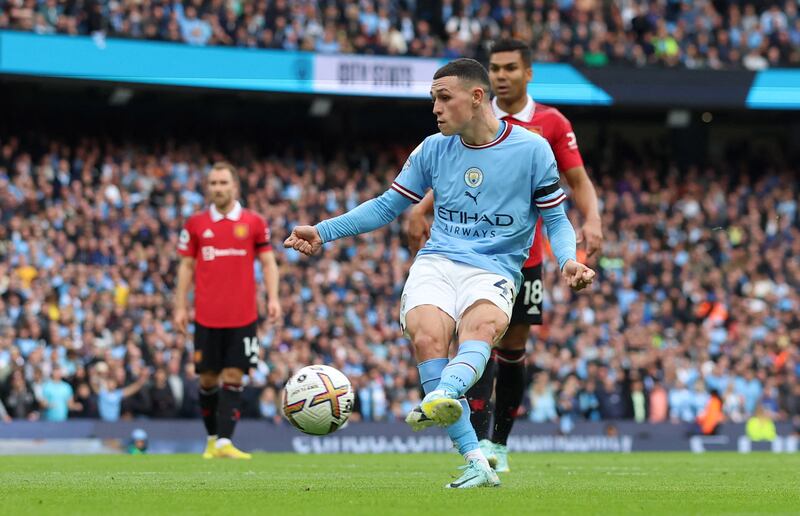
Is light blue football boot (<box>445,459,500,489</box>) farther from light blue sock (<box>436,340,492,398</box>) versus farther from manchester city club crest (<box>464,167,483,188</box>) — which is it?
manchester city club crest (<box>464,167,483,188</box>)

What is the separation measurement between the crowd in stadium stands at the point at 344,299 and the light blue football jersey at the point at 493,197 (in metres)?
11.3

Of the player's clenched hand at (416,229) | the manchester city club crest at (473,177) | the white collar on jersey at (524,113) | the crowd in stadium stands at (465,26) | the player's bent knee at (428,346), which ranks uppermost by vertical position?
the crowd in stadium stands at (465,26)

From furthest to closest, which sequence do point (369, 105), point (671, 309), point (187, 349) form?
1. point (369, 105)
2. point (671, 309)
3. point (187, 349)

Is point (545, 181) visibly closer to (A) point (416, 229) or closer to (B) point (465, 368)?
(B) point (465, 368)

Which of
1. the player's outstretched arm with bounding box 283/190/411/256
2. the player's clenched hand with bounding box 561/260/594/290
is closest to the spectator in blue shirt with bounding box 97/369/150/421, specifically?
the player's outstretched arm with bounding box 283/190/411/256

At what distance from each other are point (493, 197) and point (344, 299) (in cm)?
1617

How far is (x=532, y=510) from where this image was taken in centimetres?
605

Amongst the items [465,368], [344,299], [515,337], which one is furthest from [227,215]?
[344,299]

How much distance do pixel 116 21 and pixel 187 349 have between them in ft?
25.9

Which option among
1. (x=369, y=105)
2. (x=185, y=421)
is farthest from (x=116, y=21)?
(x=185, y=421)

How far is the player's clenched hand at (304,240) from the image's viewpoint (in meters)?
7.29

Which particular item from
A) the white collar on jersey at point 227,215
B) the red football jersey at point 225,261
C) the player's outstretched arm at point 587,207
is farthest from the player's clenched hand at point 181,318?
the player's outstretched arm at point 587,207

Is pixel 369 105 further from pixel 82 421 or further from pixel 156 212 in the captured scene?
pixel 82 421

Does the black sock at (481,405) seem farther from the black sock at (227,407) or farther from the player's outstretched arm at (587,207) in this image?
the black sock at (227,407)
